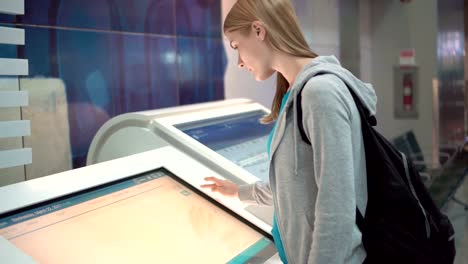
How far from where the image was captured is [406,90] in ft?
15.6

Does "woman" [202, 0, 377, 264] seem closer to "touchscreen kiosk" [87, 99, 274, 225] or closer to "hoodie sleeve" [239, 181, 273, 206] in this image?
"hoodie sleeve" [239, 181, 273, 206]

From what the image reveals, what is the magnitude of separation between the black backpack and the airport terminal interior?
30 centimetres

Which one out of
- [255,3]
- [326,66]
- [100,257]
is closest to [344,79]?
[326,66]

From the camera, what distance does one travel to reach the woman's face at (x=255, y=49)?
1135mm

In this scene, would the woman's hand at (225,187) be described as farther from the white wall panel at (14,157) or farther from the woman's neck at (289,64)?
the white wall panel at (14,157)

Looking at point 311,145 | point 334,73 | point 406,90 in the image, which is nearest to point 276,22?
point 334,73

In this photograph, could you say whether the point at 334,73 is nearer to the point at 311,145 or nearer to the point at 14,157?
the point at 311,145

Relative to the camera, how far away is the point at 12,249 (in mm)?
910

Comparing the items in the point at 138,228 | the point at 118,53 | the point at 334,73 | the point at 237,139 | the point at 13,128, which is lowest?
the point at 138,228

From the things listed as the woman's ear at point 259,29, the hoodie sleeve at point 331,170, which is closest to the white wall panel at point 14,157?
the woman's ear at point 259,29

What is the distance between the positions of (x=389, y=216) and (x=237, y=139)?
2.62 feet

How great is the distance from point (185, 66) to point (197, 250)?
135 cm

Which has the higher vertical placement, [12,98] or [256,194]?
[12,98]

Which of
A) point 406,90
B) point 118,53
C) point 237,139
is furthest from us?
point 406,90
